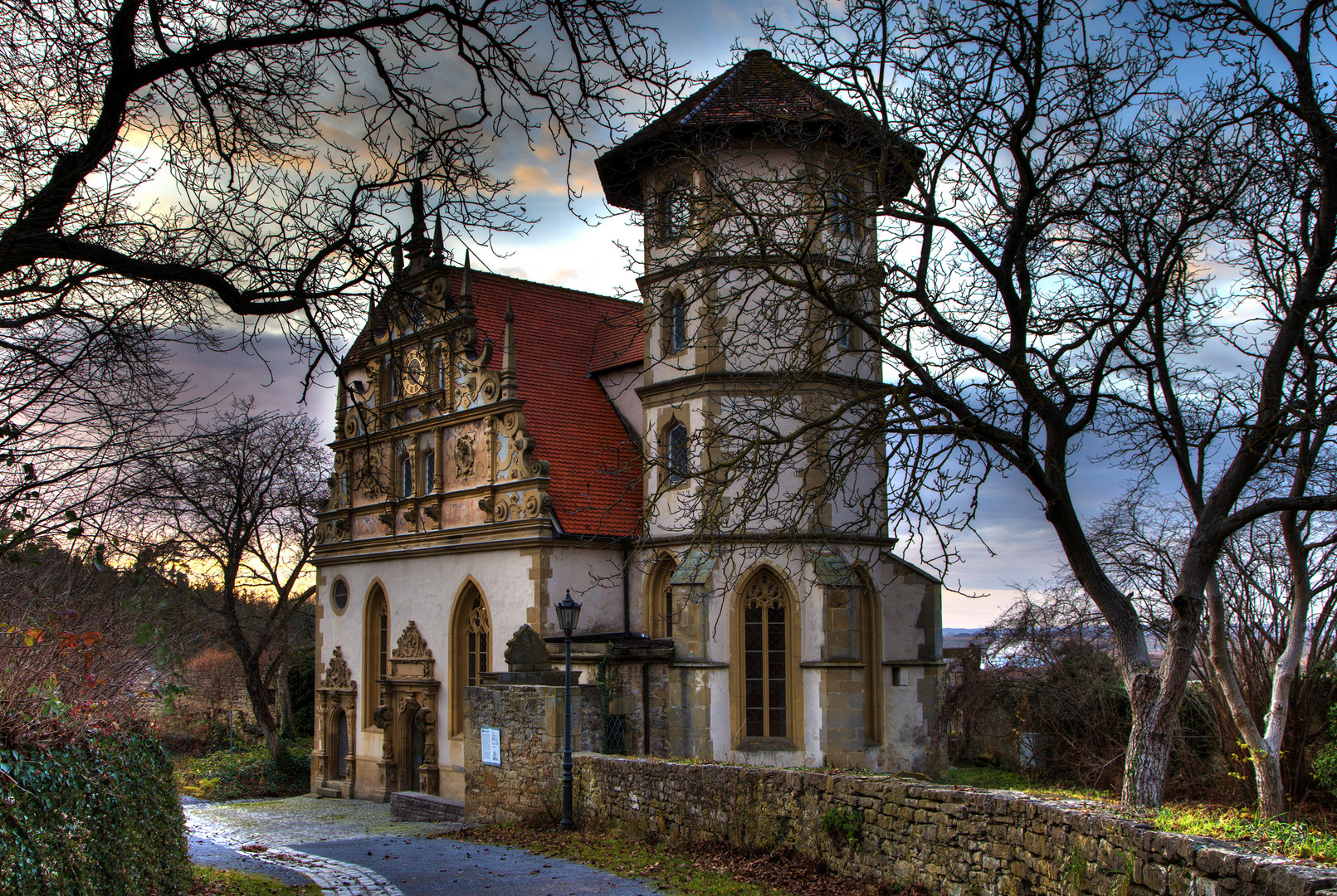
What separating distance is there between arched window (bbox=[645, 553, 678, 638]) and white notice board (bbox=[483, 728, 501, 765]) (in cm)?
470

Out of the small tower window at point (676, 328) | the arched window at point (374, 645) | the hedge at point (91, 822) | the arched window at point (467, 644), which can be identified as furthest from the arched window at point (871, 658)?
the hedge at point (91, 822)

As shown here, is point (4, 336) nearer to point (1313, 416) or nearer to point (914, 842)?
point (914, 842)

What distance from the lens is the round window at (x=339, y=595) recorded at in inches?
1059

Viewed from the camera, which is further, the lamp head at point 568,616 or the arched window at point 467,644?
the arched window at point 467,644

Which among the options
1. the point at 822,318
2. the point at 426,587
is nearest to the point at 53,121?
the point at 822,318

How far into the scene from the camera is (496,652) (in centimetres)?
2198

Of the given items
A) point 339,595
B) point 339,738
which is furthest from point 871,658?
point 339,738

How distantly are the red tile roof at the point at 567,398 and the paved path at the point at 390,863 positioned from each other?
268 inches

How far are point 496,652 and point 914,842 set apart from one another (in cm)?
1379

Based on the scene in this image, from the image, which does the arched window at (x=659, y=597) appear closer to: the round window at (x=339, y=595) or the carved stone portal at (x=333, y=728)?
the carved stone portal at (x=333, y=728)

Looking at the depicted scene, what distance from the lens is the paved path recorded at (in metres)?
10.8

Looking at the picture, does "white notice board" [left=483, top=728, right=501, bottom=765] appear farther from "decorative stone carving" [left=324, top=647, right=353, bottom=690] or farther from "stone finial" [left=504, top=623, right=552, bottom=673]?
"decorative stone carving" [left=324, top=647, right=353, bottom=690]

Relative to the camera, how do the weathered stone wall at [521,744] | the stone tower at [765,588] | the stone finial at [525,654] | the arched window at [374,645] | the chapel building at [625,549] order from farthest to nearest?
the arched window at [374,645], the chapel building at [625,549], the stone tower at [765,588], the stone finial at [525,654], the weathered stone wall at [521,744]

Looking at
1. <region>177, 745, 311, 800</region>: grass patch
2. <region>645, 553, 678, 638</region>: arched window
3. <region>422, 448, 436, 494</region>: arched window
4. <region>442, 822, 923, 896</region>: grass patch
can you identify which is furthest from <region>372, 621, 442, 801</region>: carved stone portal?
<region>442, 822, 923, 896</region>: grass patch
